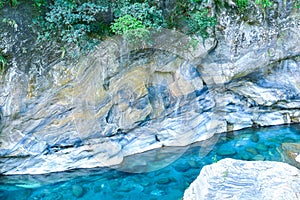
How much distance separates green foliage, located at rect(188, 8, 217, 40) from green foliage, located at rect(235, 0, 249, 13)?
1.71ft

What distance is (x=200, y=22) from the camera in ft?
18.0

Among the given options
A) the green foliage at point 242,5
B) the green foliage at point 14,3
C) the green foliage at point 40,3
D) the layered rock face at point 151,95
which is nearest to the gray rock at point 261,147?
Answer: the layered rock face at point 151,95

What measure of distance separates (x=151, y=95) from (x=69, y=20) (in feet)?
6.48

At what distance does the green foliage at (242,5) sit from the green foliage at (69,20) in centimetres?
231

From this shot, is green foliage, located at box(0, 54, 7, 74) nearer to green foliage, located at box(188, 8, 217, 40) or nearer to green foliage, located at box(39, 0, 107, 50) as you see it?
green foliage, located at box(39, 0, 107, 50)

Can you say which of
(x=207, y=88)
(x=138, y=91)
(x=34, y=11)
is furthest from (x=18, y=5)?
(x=207, y=88)

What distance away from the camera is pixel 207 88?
6.35 metres

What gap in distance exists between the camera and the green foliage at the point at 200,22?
5516 mm

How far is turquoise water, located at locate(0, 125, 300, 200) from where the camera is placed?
504 cm

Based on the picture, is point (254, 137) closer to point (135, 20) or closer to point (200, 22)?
point (200, 22)

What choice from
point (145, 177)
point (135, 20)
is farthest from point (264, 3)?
point (145, 177)

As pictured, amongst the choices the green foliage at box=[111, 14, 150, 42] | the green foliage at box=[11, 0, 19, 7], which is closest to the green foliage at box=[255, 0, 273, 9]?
the green foliage at box=[111, 14, 150, 42]

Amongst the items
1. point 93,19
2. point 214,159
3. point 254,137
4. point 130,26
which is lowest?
point 214,159

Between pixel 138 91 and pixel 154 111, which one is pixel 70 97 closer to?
pixel 138 91
